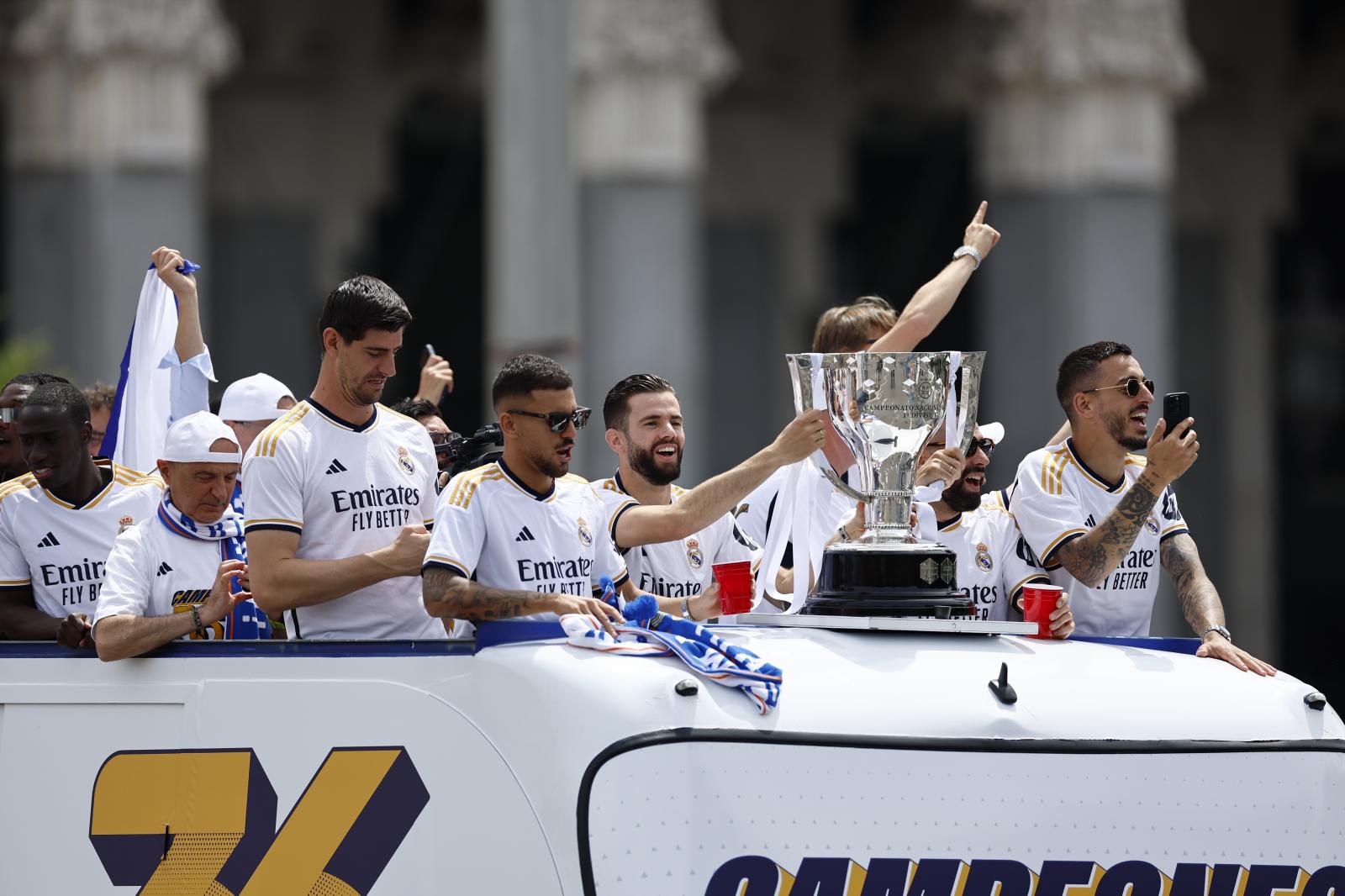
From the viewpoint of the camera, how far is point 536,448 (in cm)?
488

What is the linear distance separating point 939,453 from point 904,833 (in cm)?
131

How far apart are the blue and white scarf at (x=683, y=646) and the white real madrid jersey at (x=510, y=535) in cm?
32

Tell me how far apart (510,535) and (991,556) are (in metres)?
1.60

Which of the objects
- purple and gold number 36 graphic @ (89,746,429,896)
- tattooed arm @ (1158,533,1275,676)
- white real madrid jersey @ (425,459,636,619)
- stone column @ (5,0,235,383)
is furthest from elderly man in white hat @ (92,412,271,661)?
stone column @ (5,0,235,383)

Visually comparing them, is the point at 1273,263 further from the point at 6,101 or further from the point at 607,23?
the point at 6,101

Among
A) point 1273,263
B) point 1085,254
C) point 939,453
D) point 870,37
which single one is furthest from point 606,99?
point 939,453

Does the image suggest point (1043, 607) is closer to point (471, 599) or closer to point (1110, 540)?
point (1110, 540)

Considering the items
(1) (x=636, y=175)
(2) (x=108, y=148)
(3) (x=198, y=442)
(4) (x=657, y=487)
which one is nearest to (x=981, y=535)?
(4) (x=657, y=487)

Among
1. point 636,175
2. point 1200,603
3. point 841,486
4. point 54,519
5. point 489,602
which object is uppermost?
point 636,175

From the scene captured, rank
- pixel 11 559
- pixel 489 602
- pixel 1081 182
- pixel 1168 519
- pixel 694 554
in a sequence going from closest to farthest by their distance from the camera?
pixel 489 602 → pixel 11 559 → pixel 1168 519 → pixel 694 554 → pixel 1081 182

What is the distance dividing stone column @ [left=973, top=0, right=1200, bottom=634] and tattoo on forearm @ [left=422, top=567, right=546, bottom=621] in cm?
1106

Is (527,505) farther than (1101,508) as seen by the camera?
No

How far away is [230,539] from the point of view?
5383mm

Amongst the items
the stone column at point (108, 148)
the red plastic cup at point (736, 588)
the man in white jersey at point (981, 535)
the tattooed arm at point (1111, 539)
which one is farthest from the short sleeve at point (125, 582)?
the stone column at point (108, 148)
